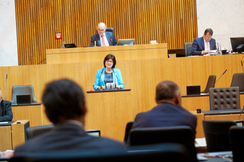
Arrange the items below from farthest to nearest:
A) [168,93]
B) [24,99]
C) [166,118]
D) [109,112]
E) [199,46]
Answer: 1. [199,46]
2. [24,99]
3. [109,112]
4. [168,93]
5. [166,118]

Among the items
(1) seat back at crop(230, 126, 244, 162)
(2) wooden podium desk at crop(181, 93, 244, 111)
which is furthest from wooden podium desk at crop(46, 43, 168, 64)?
(1) seat back at crop(230, 126, 244, 162)

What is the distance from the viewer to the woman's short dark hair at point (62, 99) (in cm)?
117

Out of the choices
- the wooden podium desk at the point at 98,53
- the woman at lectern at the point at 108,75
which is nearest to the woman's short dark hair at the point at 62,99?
the woman at lectern at the point at 108,75

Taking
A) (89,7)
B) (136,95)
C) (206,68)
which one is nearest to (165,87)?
(136,95)

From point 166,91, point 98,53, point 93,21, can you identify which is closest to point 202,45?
point 98,53

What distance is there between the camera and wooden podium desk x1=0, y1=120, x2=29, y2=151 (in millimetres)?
4055

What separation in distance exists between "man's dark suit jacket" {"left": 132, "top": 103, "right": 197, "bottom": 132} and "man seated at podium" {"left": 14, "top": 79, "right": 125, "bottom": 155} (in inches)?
36.0

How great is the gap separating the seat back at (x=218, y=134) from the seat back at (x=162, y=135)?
456mm

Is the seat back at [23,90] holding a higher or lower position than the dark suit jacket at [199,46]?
lower

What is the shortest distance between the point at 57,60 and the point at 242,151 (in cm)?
553

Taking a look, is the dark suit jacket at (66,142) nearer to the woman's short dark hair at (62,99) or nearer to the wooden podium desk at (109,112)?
the woman's short dark hair at (62,99)

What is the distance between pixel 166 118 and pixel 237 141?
565 millimetres

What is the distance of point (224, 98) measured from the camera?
4.63 m

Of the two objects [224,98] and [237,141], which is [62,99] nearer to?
[237,141]
